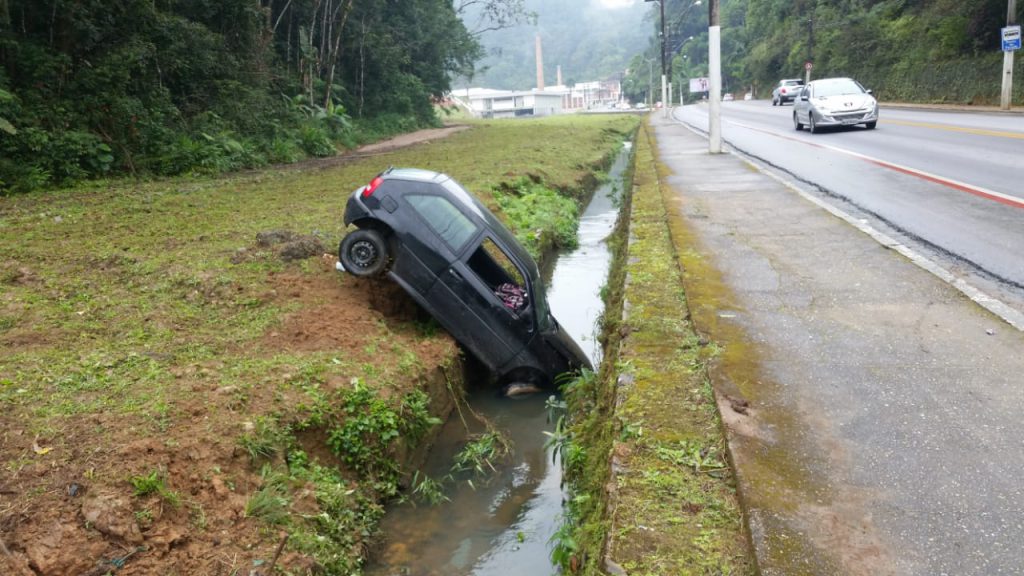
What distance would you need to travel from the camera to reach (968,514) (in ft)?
10.7

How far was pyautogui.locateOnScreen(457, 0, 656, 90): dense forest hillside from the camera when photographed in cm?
16912

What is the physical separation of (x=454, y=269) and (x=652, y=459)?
11.1 ft

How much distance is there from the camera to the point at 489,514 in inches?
209

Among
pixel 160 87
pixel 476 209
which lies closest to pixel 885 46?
pixel 160 87

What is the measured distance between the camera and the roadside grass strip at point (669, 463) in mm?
3170

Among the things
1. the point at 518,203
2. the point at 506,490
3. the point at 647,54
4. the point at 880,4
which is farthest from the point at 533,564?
the point at 647,54

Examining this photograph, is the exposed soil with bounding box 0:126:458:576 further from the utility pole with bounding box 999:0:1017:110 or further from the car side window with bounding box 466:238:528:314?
the utility pole with bounding box 999:0:1017:110

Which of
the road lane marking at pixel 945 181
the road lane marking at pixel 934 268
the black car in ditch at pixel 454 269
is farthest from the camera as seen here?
the road lane marking at pixel 945 181

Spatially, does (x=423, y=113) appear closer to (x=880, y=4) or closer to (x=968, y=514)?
(x=880, y=4)

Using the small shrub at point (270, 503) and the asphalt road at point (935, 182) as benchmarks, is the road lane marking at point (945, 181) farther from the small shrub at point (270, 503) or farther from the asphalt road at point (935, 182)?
the small shrub at point (270, 503)

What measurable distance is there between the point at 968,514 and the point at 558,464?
3.18 meters

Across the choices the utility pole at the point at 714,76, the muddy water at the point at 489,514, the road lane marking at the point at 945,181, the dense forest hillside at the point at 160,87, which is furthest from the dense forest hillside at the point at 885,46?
the muddy water at the point at 489,514

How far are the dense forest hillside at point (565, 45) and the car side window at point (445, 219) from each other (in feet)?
511

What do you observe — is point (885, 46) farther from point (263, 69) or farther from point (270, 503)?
point (270, 503)
